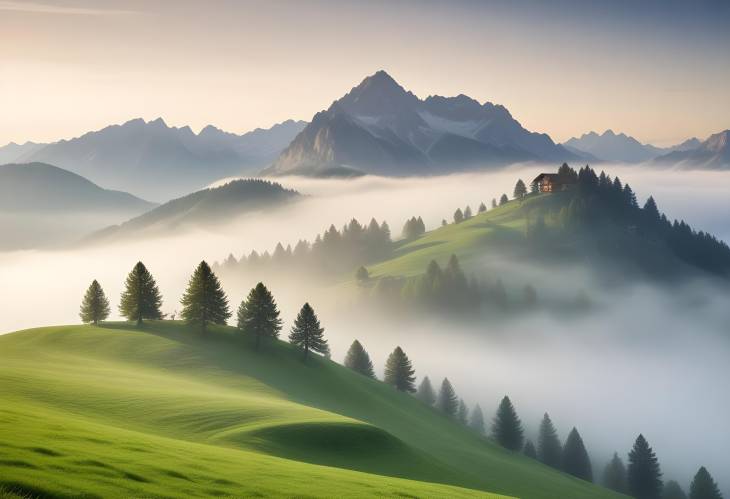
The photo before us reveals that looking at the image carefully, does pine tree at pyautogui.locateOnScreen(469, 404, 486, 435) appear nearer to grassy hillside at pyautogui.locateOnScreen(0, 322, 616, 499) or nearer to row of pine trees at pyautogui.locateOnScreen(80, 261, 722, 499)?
row of pine trees at pyautogui.locateOnScreen(80, 261, 722, 499)

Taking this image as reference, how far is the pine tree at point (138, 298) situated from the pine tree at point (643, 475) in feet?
270

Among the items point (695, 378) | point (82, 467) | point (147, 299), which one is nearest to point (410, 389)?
point (147, 299)

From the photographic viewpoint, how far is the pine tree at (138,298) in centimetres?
9881

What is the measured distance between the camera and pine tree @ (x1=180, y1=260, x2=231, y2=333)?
98.2 metres

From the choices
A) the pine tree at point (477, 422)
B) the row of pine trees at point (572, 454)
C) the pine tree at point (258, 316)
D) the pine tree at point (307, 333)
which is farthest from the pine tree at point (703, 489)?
the pine tree at point (258, 316)

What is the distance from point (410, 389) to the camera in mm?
122688

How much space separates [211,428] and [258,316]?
45.5 metres

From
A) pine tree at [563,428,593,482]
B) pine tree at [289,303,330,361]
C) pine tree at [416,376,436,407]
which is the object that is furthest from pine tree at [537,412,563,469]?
pine tree at [289,303,330,361]

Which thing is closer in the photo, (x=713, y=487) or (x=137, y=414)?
(x=137, y=414)

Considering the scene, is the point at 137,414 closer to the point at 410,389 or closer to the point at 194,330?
the point at 194,330

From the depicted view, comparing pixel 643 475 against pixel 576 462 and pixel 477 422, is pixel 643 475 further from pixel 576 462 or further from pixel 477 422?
pixel 477 422

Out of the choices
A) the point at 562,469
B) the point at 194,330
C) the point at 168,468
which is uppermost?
the point at 194,330

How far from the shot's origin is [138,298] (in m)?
99.2

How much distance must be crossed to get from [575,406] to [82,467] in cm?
16307
